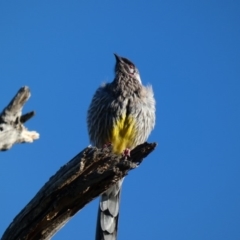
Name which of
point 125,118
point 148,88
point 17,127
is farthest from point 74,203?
point 148,88

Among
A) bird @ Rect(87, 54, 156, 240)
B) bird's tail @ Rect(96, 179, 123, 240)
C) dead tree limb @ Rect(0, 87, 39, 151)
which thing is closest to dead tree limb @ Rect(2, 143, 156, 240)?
dead tree limb @ Rect(0, 87, 39, 151)

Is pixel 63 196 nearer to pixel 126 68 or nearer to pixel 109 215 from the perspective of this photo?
pixel 109 215

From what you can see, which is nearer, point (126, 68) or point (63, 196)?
point (63, 196)

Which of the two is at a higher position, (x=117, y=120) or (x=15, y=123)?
(x=117, y=120)

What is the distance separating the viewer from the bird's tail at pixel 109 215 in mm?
7672

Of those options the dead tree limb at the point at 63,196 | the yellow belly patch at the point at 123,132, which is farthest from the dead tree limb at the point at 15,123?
the yellow belly patch at the point at 123,132

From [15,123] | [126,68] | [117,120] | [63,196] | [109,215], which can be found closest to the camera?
[15,123]

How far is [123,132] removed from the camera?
789 centimetres

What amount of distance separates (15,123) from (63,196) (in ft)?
3.26

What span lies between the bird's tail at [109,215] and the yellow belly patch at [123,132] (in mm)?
1053

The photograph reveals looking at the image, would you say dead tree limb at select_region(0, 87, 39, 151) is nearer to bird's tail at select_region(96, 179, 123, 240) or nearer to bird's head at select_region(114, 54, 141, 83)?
bird's tail at select_region(96, 179, 123, 240)

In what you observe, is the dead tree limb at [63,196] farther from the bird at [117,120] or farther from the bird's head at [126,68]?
the bird's head at [126,68]

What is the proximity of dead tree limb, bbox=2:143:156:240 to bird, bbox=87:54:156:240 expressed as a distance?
2.60 meters

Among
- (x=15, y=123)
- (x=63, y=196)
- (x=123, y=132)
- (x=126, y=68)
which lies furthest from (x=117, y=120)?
(x=15, y=123)
